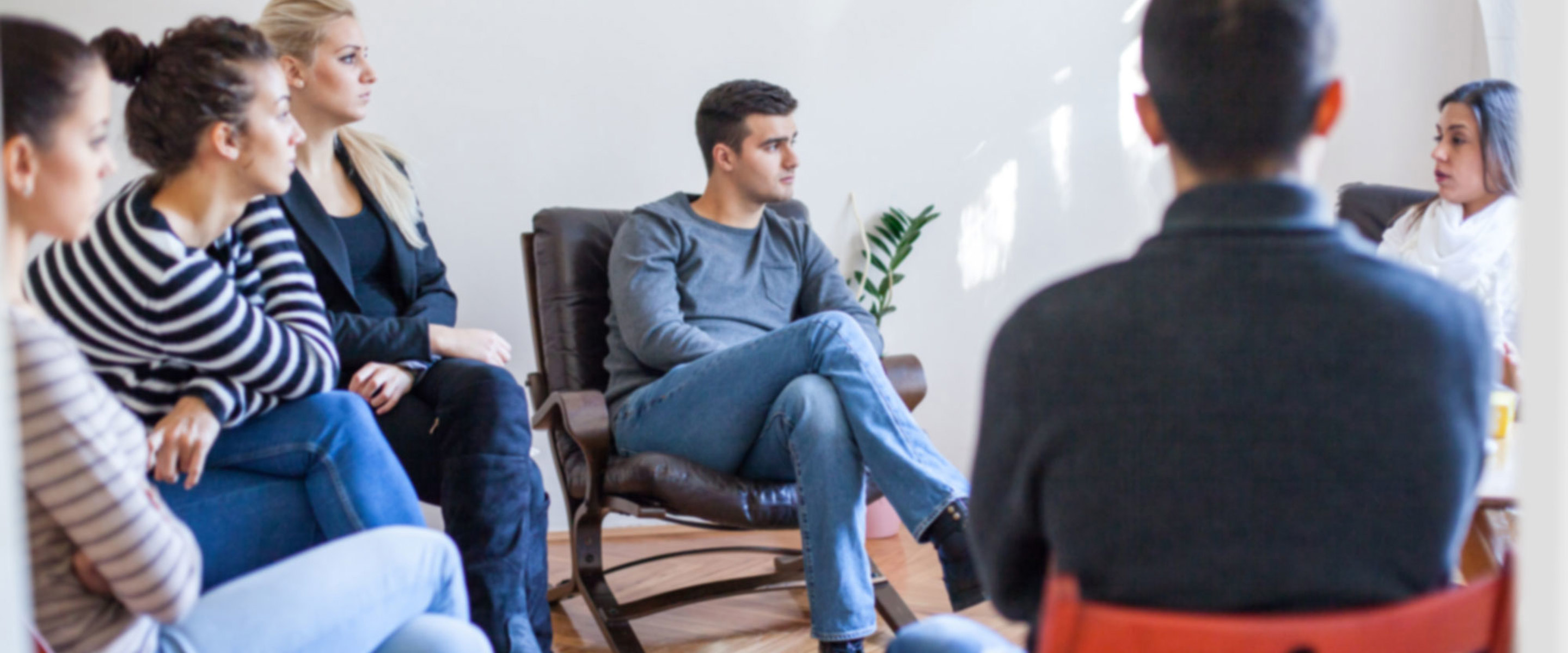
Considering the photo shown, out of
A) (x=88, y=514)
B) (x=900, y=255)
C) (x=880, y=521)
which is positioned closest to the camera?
(x=88, y=514)

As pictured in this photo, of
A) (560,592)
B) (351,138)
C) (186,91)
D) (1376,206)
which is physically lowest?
(560,592)

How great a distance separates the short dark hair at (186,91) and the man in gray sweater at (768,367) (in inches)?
40.7

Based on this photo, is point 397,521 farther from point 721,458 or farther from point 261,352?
point 721,458

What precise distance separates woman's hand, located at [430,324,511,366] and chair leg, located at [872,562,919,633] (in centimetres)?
85

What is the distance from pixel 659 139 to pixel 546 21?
45cm

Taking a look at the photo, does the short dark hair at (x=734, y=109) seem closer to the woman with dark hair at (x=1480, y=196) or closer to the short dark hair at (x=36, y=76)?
the woman with dark hair at (x=1480, y=196)

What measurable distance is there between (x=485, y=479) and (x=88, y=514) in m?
0.98

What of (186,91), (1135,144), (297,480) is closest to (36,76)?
(186,91)

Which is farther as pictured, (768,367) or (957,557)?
(768,367)

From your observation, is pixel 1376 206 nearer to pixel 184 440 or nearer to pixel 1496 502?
pixel 1496 502

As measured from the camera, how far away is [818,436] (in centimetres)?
199

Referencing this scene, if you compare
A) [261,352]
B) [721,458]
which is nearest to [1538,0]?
[261,352]

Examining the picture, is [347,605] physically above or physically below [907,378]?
above

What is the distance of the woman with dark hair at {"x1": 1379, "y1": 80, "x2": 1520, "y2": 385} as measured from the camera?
249cm
